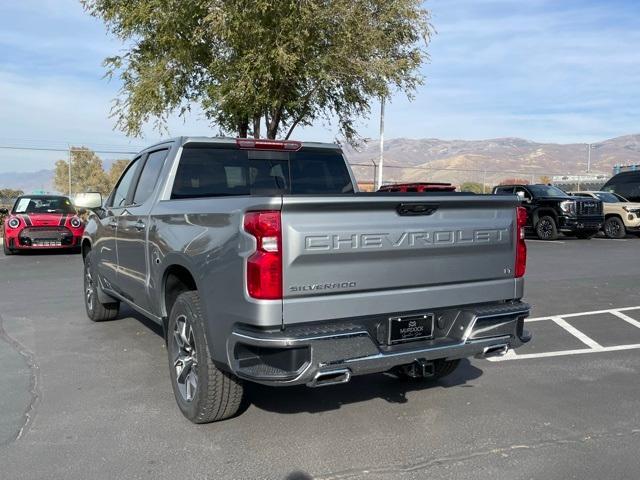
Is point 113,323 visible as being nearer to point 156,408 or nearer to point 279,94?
point 156,408

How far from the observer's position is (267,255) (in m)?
3.45

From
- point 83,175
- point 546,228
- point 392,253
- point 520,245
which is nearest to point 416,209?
point 392,253

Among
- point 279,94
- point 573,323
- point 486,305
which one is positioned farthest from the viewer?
point 279,94

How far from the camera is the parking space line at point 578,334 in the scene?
643cm

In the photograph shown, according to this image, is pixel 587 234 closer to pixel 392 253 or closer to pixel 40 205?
pixel 40 205

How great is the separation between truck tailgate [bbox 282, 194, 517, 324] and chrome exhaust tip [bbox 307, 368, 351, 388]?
1.05ft

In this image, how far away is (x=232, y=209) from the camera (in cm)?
365

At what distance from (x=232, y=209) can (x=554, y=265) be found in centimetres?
1093

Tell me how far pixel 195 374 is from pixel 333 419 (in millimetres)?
1016

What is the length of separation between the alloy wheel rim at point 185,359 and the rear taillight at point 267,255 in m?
0.96

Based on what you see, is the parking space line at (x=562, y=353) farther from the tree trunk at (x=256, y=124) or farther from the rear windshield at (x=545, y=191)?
the rear windshield at (x=545, y=191)

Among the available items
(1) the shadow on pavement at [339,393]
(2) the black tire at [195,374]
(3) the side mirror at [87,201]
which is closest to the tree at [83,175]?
(3) the side mirror at [87,201]

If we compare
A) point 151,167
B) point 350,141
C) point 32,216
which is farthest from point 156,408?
point 350,141

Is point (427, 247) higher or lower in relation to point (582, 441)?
higher
